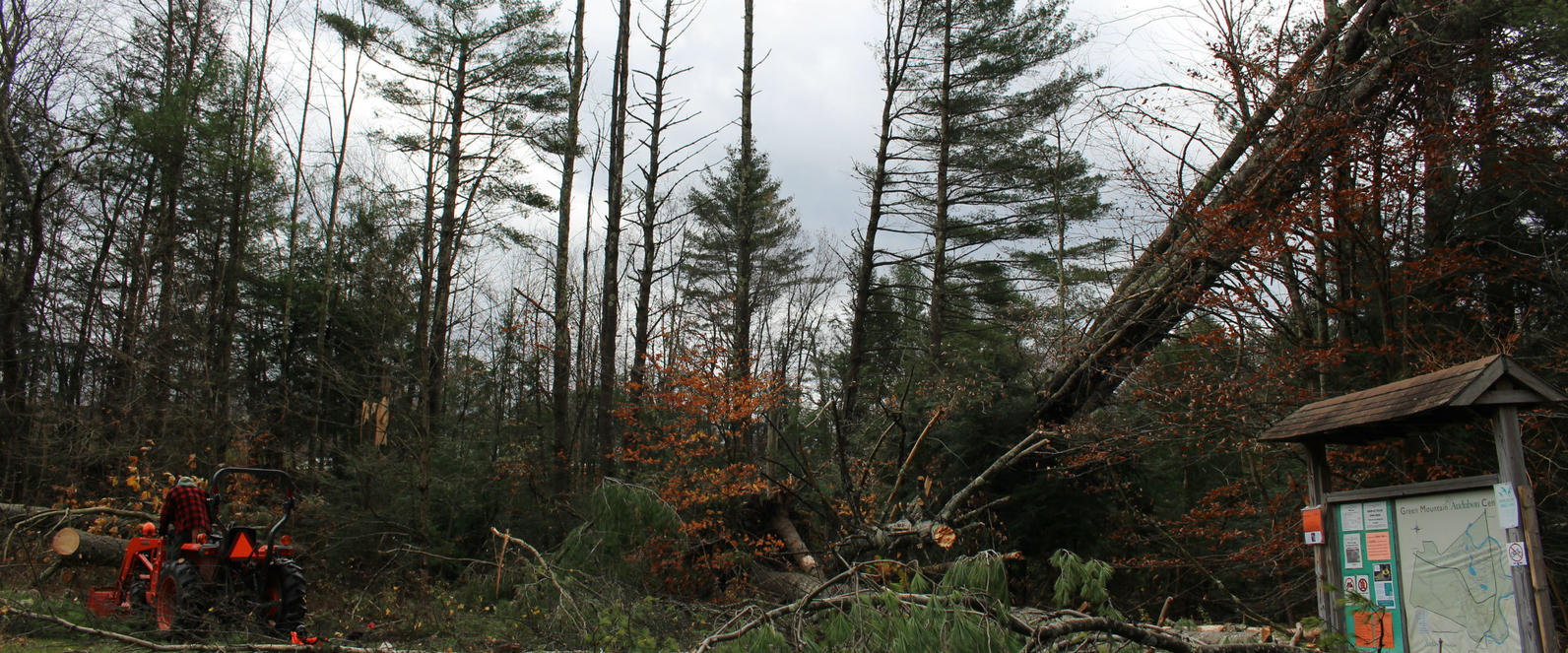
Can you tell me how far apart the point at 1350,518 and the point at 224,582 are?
26.2ft

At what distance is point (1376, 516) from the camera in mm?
4629

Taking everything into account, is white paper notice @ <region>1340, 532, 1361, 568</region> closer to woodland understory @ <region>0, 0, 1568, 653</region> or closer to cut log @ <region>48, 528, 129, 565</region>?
woodland understory @ <region>0, 0, 1568, 653</region>

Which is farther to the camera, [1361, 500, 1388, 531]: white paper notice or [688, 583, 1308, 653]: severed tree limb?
[1361, 500, 1388, 531]: white paper notice

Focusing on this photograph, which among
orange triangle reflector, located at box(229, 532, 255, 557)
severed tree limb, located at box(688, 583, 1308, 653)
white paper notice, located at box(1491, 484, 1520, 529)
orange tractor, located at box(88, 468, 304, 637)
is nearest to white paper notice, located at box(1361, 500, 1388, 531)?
white paper notice, located at box(1491, 484, 1520, 529)

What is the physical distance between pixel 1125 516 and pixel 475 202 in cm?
1271

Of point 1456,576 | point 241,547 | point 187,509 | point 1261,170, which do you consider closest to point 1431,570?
point 1456,576

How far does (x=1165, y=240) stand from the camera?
869 centimetres

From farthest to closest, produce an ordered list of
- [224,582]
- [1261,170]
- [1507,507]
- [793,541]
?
[793,541]
[1261,170]
[224,582]
[1507,507]

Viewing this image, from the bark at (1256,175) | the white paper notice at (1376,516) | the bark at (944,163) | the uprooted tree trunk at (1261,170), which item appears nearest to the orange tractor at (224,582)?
the uprooted tree trunk at (1261,170)

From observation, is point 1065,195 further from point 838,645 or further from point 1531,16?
point 838,645

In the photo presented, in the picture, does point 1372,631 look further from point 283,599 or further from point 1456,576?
point 283,599

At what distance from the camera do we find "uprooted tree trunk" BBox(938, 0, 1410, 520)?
7414 millimetres

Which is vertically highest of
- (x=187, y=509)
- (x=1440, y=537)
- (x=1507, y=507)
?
(x=1507, y=507)

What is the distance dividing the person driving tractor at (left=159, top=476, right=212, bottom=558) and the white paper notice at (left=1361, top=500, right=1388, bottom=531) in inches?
323
